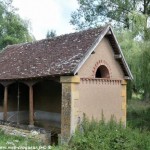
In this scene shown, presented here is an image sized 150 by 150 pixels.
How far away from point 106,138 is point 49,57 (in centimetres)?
547

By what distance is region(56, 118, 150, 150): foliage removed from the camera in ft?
48.4

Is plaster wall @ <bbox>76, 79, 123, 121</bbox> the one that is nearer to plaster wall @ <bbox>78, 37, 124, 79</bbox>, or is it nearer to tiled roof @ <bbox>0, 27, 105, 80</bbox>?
plaster wall @ <bbox>78, 37, 124, 79</bbox>

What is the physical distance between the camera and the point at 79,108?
52.3ft

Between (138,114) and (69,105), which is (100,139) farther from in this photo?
(138,114)

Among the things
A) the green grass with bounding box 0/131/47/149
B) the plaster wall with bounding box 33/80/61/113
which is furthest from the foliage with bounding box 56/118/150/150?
the plaster wall with bounding box 33/80/61/113

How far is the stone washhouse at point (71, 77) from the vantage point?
15.7 meters

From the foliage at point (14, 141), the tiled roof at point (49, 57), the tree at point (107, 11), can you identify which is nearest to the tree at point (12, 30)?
the tree at point (107, 11)

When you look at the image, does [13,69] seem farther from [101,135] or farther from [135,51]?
[135,51]

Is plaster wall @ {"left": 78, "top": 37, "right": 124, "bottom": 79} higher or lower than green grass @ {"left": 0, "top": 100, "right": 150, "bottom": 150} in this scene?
higher

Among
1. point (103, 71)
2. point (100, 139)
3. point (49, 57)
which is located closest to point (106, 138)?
point (100, 139)

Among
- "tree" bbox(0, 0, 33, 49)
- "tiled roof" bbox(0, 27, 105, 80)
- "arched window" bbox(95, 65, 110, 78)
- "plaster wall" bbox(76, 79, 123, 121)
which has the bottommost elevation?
"plaster wall" bbox(76, 79, 123, 121)

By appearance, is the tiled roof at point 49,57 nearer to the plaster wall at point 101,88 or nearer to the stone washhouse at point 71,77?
the stone washhouse at point 71,77

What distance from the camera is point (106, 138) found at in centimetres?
1519

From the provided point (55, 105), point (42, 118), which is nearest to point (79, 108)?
point (55, 105)
